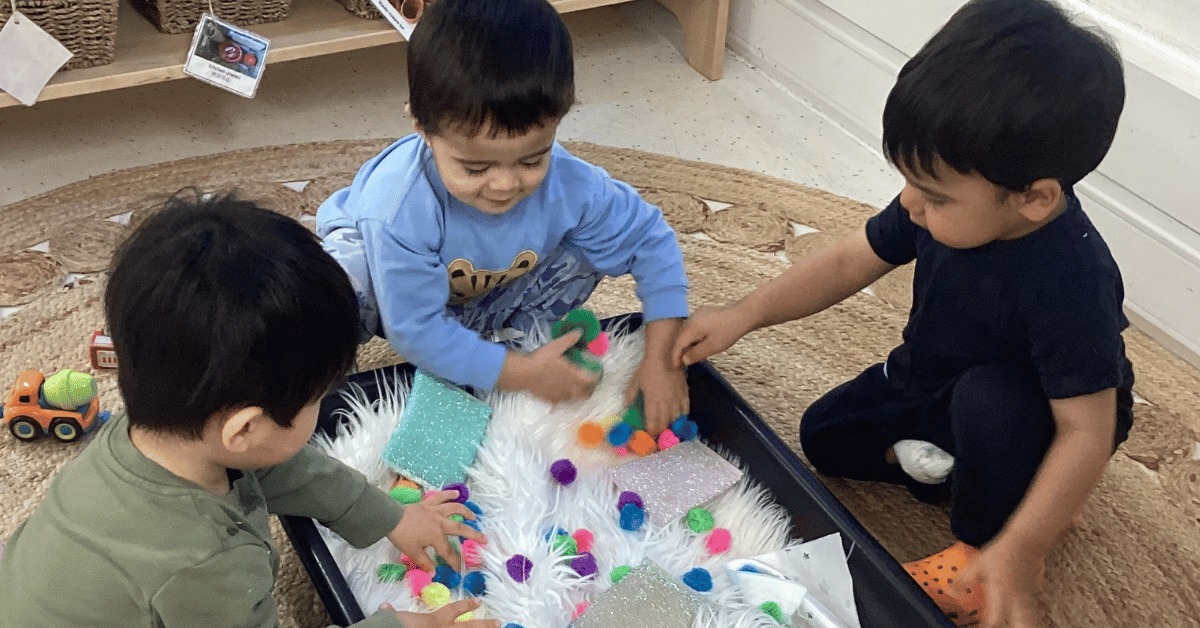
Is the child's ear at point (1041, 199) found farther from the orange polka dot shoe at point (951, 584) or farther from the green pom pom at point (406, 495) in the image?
the green pom pom at point (406, 495)

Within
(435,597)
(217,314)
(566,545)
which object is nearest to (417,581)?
(435,597)

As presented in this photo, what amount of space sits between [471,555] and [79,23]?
978 millimetres

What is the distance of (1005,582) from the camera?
792 mm

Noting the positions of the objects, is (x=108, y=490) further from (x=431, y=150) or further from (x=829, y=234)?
(x=829, y=234)

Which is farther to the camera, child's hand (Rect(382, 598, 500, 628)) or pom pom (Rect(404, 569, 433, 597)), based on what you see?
pom pom (Rect(404, 569, 433, 597))

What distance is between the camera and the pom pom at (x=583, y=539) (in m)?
0.96

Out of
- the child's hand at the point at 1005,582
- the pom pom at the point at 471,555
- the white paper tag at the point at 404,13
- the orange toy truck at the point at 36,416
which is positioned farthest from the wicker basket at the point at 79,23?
the child's hand at the point at 1005,582

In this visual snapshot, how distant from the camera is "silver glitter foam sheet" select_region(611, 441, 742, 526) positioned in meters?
1.00

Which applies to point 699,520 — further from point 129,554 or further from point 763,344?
point 129,554

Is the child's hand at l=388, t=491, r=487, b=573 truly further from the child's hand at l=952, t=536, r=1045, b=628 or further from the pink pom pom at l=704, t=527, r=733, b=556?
the child's hand at l=952, t=536, r=1045, b=628

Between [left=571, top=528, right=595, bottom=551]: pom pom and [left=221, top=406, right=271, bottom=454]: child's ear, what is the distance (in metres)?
0.39

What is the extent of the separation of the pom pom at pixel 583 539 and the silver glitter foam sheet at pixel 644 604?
0.07 m

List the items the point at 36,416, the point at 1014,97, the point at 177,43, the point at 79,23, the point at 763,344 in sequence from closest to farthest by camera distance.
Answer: the point at 1014,97 < the point at 36,416 < the point at 763,344 < the point at 79,23 < the point at 177,43

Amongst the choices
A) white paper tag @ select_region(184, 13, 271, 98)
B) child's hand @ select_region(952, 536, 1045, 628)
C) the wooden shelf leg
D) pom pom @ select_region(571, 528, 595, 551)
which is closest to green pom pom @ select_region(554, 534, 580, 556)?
pom pom @ select_region(571, 528, 595, 551)
